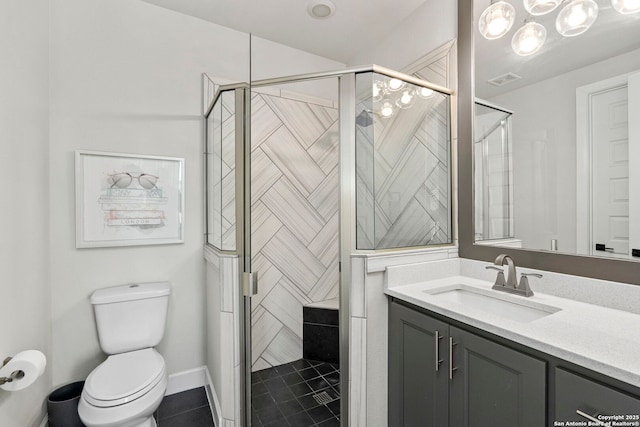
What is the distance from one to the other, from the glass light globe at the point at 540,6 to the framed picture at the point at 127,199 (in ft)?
7.30

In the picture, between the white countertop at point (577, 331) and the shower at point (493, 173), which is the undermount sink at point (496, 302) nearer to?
the white countertop at point (577, 331)

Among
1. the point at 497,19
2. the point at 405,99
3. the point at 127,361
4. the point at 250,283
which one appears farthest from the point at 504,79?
the point at 127,361

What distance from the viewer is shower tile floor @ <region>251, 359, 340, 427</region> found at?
177 centimetres

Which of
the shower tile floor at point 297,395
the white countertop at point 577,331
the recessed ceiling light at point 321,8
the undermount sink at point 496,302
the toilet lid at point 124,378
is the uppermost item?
the recessed ceiling light at point 321,8

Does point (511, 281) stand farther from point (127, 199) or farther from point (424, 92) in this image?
point (127, 199)

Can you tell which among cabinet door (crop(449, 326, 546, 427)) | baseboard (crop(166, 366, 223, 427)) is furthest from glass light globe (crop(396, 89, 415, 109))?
baseboard (crop(166, 366, 223, 427))

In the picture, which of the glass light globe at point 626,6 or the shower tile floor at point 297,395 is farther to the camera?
the shower tile floor at point 297,395

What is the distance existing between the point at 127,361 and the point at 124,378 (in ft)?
0.58

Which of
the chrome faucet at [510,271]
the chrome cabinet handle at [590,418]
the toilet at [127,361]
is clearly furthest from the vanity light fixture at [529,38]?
the toilet at [127,361]

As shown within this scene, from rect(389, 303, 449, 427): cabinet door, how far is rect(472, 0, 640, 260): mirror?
26.7 inches

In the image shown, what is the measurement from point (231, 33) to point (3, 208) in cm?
189

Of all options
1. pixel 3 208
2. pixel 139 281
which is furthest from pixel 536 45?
pixel 139 281

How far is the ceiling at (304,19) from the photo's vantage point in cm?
201

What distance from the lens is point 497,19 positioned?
1.51 m
